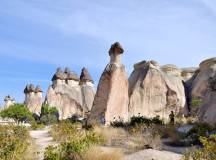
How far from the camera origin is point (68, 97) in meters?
55.2

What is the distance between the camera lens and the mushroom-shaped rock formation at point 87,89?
5512cm

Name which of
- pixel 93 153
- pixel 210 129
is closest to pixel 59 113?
pixel 210 129

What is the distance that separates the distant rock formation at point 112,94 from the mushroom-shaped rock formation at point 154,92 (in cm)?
1315

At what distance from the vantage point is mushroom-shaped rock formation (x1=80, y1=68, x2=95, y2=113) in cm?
5512

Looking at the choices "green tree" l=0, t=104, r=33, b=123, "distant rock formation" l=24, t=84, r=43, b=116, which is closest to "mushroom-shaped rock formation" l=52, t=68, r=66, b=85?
"green tree" l=0, t=104, r=33, b=123

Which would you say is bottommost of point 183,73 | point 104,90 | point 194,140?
point 194,140

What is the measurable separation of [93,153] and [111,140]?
181 inches

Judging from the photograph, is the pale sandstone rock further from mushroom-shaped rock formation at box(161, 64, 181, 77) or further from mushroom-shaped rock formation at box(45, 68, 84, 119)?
mushroom-shaped rock formation at box(45, 68, 84, 119)

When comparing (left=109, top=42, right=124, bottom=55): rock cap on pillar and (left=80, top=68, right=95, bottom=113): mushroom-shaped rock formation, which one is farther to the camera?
(left=80, top=68, right=95, bottom=113): mushroom-shaped rock formation

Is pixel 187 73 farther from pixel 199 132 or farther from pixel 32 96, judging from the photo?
pixel 199 132

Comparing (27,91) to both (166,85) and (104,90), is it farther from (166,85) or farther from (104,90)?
(104,90)

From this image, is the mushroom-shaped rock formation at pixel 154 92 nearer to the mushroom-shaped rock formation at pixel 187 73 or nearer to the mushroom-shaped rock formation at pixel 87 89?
the mushroom-shaped rock formation at pixel 187 73

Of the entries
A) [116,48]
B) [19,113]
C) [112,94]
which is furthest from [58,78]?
[112,94]

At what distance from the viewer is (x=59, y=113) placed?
179 feet
